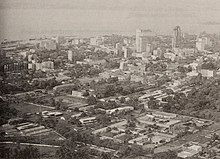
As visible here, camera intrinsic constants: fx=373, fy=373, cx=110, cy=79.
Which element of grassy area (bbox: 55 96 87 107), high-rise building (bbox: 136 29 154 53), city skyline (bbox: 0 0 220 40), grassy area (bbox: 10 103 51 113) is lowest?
grassy area (bbox: 10 103 51 113)

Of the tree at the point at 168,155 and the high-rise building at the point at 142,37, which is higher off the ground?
the high-rise building at the point at 142,37

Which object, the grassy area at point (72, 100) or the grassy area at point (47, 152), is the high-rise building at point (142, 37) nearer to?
the grassy area at point (72, 100)

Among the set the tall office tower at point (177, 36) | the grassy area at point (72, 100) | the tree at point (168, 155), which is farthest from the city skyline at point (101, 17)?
the tree at point (168, 155)

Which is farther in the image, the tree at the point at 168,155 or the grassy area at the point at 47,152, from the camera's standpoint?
the grassy area at the point at 47,152

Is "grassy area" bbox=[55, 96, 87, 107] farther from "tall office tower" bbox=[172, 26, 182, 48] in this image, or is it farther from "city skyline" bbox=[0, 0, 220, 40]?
"tall office tower" bbox=[172, 26, 182, 48]

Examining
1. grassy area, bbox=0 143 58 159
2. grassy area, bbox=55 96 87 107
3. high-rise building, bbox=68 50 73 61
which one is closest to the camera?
grassy area, bbox=0 143 58 159

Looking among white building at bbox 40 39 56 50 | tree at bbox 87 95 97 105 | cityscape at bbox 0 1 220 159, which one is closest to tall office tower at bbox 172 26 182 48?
cityscape at bbox 0 1 220 159
